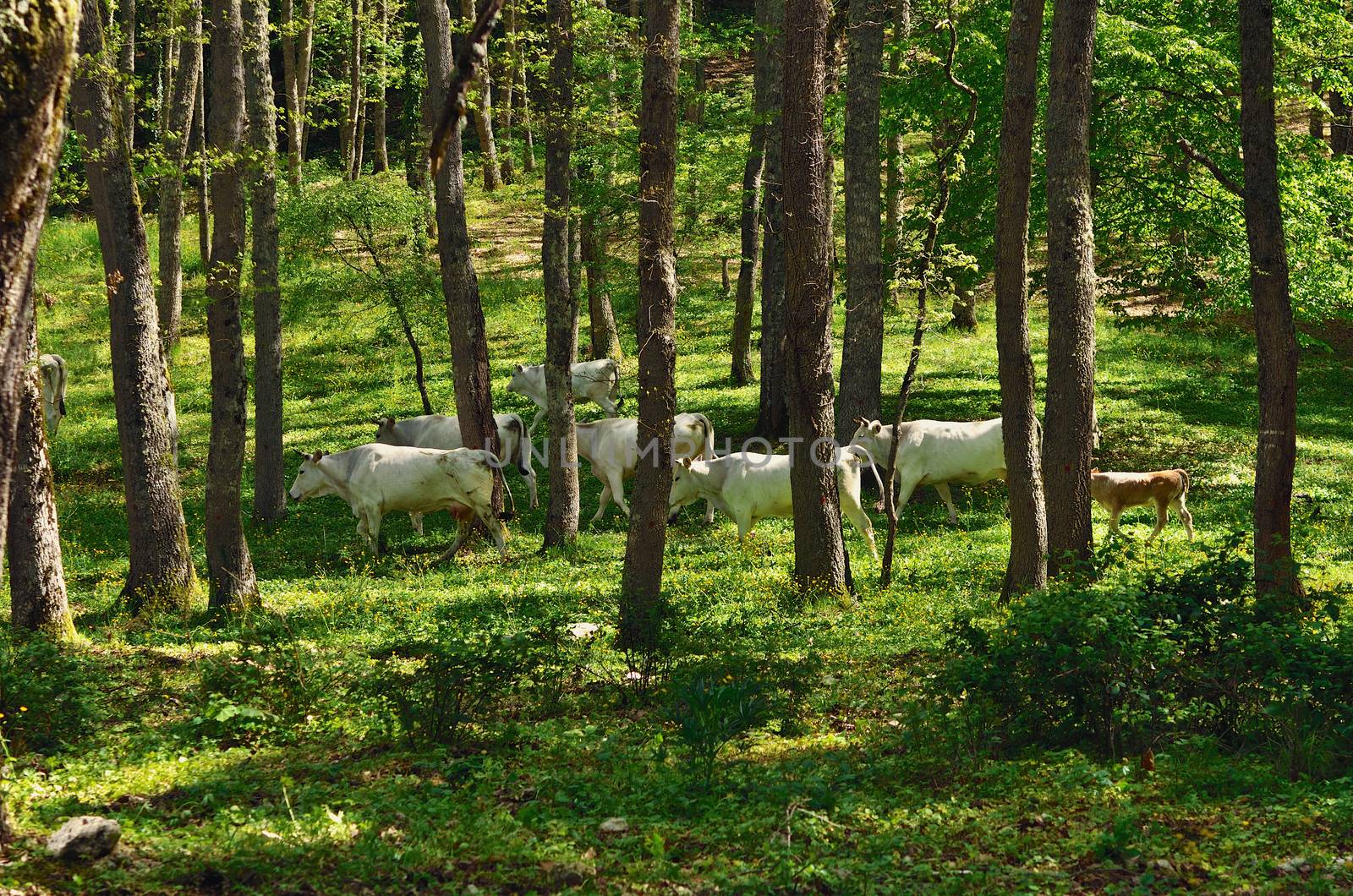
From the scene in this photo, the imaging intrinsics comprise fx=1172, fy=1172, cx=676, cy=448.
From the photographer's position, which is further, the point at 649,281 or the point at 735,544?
the point at 735,544

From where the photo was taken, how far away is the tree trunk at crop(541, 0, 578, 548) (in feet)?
52.9

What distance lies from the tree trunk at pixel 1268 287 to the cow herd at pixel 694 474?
13.7ft

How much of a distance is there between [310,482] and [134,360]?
7.09m

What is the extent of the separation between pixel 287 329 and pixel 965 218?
72.8 feet

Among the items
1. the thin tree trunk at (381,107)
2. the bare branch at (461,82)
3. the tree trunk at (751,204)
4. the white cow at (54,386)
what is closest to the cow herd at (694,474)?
the tree trunk at (751,204)

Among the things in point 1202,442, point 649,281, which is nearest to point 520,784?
point 649,281

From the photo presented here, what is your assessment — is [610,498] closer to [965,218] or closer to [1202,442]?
[965,218]

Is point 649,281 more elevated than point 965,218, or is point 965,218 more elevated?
point 965,218

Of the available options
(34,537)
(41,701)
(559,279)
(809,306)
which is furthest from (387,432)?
(41,701)

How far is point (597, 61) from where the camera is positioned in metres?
25.5

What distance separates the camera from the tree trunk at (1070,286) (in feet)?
40.9

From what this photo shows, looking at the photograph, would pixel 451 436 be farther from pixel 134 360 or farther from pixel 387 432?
pixel 134 360

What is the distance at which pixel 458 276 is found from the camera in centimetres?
1786

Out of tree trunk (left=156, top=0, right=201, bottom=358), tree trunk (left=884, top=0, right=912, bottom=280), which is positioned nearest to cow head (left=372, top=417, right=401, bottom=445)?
tree trunk (left=156, top=0, right=201, bottom=358)
